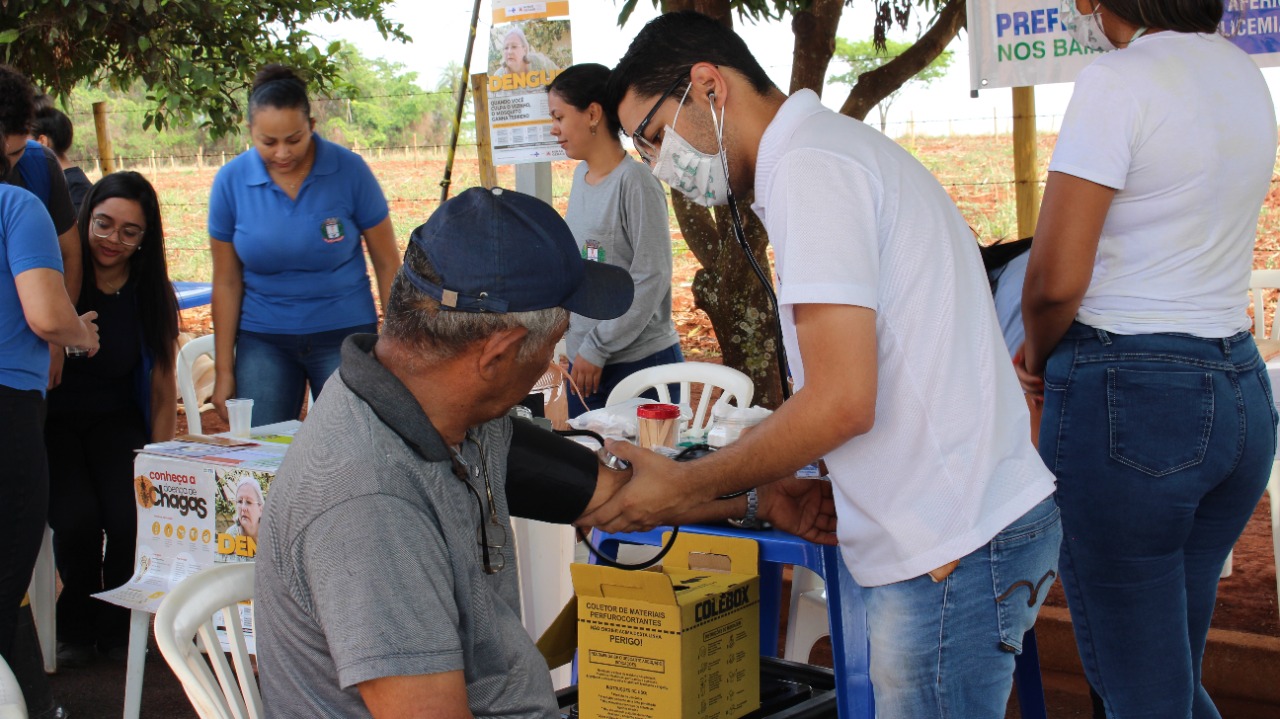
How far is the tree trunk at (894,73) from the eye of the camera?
5.30 m

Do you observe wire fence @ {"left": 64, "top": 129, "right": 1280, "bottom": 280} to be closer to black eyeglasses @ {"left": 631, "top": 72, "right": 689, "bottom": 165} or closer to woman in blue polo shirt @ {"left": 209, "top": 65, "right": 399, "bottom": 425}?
woman in blue polo shirt @ {"left": 209, "top": 65, "right": 399, "bottom": 425}

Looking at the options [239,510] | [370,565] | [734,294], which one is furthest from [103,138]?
[370,565]

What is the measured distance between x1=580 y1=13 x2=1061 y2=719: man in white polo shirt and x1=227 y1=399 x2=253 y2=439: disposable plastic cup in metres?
1.83

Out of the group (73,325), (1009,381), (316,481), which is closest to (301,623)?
(316,481)

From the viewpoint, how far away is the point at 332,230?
3.83 meters

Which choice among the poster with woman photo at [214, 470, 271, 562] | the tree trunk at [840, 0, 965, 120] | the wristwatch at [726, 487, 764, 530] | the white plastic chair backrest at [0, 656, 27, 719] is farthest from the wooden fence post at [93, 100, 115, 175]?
the white plastic chair backrest at [0, 656, 27, 719]

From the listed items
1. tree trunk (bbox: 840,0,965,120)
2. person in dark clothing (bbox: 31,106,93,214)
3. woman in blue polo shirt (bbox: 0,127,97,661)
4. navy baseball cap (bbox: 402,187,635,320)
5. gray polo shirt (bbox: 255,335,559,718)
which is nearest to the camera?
gray polo shirt (bbox: 255,335,559,718)

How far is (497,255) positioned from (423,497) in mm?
307

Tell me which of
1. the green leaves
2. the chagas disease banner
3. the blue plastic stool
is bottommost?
the blue plastic stool

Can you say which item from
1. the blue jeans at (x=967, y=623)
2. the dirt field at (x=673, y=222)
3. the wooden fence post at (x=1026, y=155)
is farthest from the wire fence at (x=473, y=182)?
the blue jeans at (x=967, y=623)

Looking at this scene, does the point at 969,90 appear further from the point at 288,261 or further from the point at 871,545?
A: the point at 871,545

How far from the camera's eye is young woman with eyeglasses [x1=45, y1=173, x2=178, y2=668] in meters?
3.79

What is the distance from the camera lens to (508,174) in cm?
1360

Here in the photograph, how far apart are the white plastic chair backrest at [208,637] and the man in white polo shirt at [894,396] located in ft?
2.78
